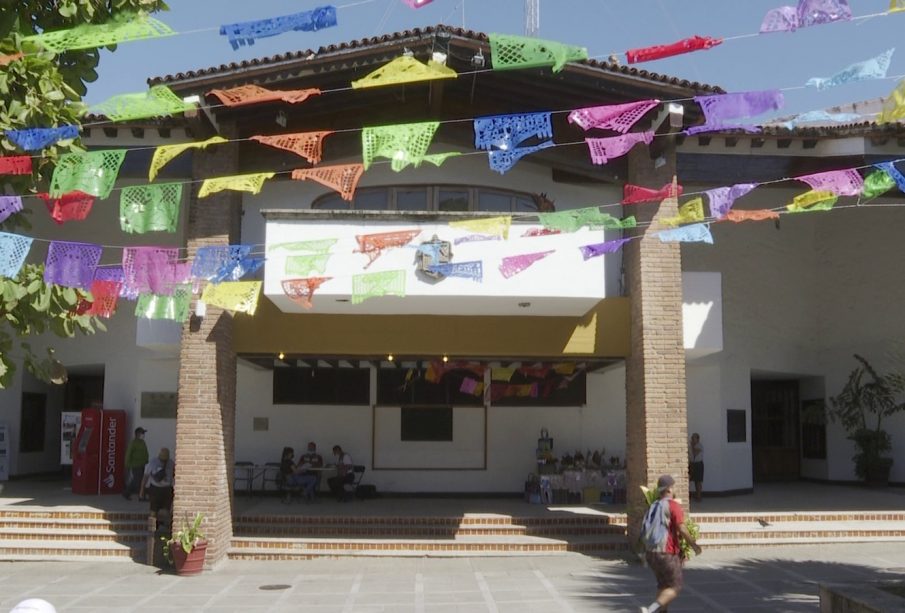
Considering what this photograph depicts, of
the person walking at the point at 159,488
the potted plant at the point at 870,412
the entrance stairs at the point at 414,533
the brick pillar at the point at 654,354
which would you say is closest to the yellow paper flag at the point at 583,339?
the brick pillar at the point at 654,354

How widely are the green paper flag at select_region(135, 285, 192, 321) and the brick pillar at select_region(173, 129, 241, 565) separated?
461 mm

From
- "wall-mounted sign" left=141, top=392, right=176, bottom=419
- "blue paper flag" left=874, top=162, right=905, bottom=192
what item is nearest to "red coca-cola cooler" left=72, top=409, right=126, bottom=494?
"wall-mounted sign" left=141, top=392, right=176, bottom=419

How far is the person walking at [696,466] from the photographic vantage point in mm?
17016

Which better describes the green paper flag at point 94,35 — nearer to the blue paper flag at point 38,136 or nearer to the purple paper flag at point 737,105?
the blue paper flag at point 38,136

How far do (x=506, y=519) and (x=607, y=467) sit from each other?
3473 mm

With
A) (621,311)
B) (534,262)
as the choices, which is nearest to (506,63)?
(534,262)

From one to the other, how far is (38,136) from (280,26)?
9.14 feet

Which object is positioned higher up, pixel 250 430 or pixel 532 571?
pixel 250 430

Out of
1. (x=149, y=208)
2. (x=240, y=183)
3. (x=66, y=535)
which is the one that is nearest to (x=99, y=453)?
(x=66, y=535)

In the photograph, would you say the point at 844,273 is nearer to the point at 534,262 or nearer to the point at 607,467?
→ the point at 607,467

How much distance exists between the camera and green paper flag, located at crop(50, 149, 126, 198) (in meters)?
10.2

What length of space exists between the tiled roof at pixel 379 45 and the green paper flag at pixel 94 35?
5.11 m

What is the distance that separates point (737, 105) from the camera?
10.1 meters

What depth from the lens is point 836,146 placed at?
575 inches
